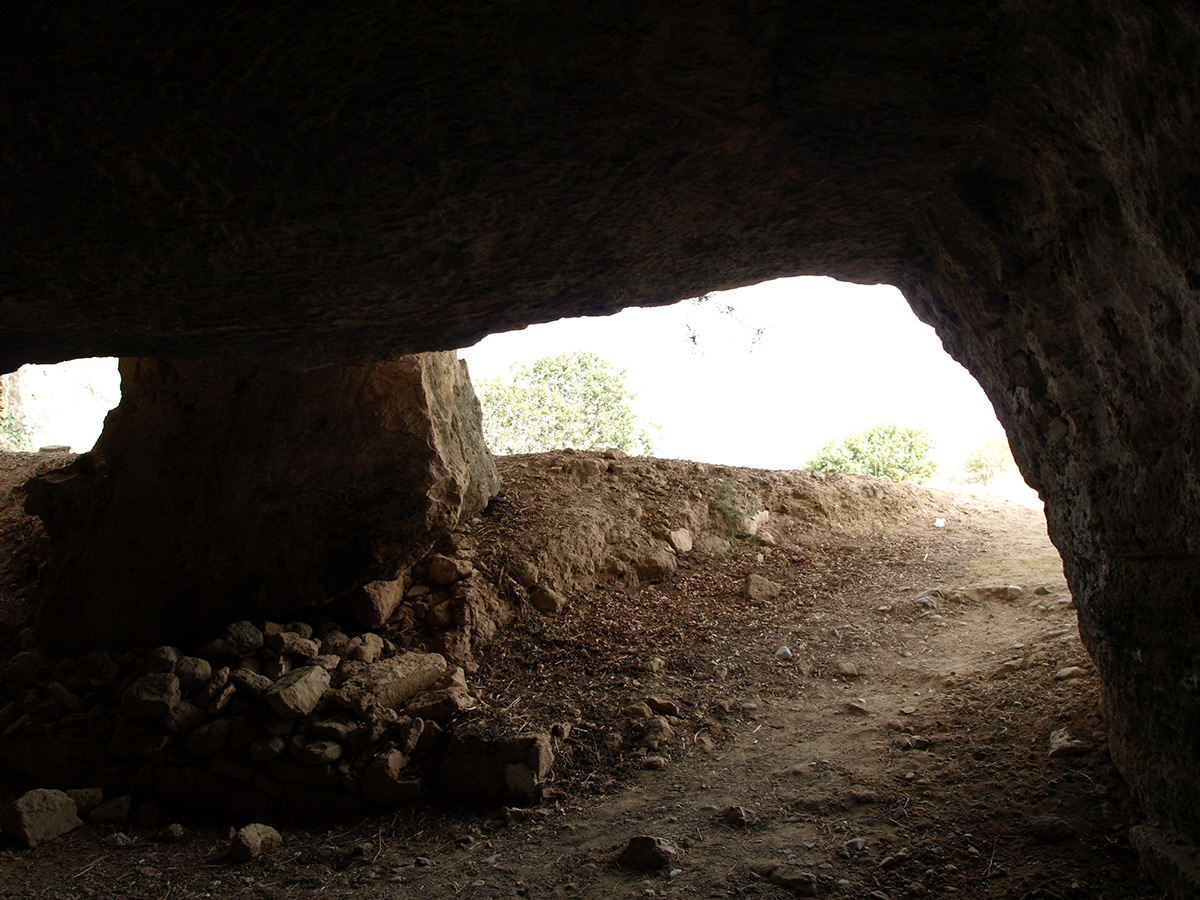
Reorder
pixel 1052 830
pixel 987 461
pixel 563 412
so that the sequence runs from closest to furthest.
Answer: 1. pixel 1052 830
2. pixel 563 412
3. pixel 987 461

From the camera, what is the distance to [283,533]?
4.07m

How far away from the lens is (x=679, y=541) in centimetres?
581

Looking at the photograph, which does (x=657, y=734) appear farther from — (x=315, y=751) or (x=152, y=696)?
(x=152, y=696)

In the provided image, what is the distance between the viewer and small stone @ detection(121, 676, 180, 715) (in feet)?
11.3

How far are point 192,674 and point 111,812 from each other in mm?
618

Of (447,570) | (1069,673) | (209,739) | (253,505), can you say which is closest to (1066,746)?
(1069,673)

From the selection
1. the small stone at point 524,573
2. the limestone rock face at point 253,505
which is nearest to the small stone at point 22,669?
the limestone rock face at point 253,505

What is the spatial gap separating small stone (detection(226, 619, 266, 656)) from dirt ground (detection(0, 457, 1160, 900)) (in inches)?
29.7

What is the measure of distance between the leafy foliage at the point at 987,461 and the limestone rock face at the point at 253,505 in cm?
1553

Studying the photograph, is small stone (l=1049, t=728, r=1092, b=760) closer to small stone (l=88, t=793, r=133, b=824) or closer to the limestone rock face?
the limestone rock face

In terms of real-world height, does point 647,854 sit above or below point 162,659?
below

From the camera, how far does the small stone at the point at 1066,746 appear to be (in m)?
2.62

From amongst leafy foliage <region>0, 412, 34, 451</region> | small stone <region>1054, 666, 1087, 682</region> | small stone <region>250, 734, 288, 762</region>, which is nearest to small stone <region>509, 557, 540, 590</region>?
small stone <region>250, 734, 288, 762</region>

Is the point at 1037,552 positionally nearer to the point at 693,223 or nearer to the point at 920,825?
the point at 920,825
